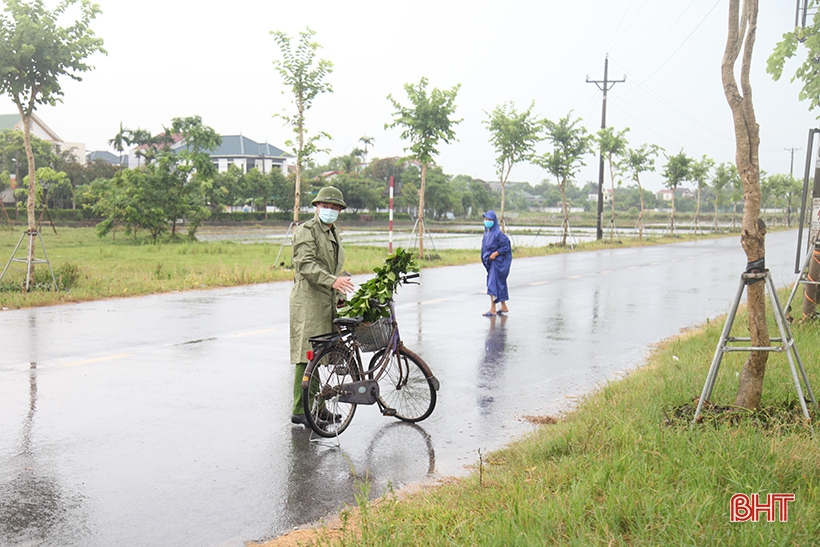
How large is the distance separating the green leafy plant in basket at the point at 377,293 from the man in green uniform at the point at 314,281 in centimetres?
15

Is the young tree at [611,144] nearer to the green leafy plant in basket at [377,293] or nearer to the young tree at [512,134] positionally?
the young tree at [512,134]

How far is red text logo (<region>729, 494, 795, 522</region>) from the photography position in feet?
12.3

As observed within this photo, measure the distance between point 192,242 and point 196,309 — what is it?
74.7 ft

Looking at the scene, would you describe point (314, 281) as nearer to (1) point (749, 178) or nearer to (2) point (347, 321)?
(2) point (347, 321)

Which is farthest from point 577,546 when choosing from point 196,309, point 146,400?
point 196,309

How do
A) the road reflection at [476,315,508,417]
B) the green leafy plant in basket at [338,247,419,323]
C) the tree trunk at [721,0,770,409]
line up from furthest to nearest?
the road reflection at [476,315,508,417] → the green leafy plant in basket at [338,247,419,323] → the tree trunk at [721,0,770,409]

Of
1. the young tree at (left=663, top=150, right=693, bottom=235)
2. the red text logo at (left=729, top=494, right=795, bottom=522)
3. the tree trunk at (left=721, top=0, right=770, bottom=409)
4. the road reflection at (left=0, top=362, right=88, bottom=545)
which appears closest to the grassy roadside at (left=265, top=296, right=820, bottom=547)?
the red text logo at (left=729, top=494, right=795, bottom=522)

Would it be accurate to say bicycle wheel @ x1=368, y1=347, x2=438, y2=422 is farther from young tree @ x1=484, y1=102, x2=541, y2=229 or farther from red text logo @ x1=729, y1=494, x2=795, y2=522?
young tree @ x1=484, y1=102, x2=541, y2=229

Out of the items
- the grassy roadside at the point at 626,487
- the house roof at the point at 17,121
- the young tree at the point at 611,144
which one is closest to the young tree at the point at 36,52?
the grassy roadside at the point at 626,487

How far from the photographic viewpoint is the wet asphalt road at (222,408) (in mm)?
4684

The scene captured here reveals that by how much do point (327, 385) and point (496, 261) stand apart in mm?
7607

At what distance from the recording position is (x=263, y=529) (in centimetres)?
441

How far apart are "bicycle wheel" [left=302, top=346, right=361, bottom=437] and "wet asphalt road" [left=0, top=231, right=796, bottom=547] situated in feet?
0.51

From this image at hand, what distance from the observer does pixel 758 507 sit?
12.7 ft
